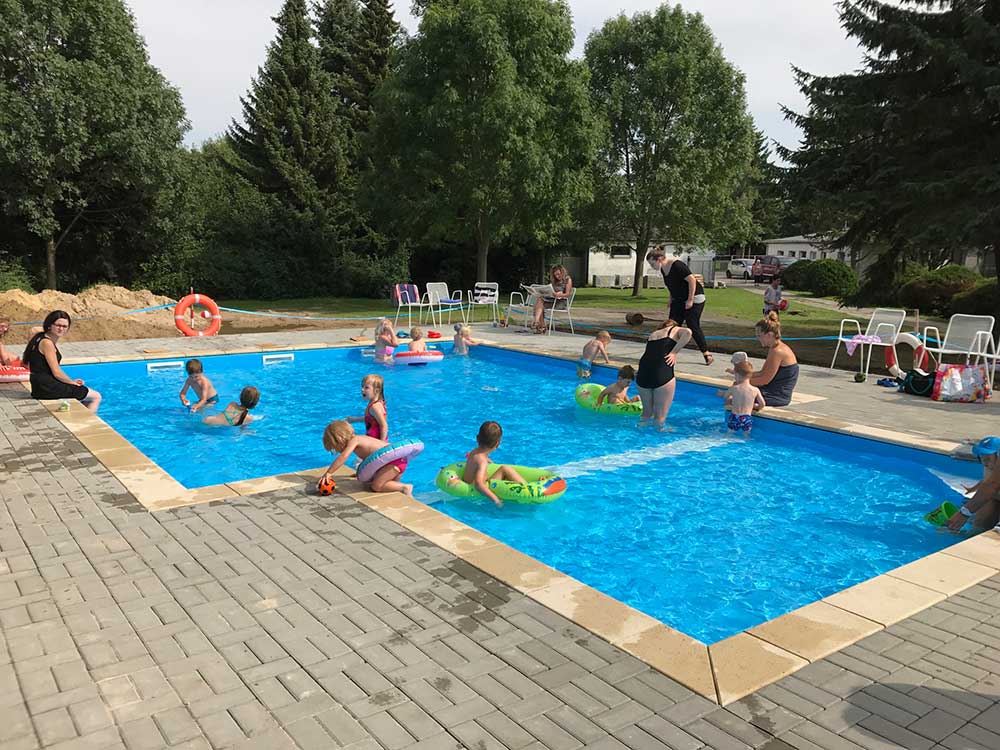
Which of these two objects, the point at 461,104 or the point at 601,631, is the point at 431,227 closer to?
the point at 461,104

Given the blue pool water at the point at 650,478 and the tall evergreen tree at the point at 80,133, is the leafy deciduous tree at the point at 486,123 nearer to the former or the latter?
the tall evergreen tree at the point at 80,133

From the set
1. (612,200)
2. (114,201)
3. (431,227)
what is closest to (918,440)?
(431,227)

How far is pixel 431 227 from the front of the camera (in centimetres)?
2469

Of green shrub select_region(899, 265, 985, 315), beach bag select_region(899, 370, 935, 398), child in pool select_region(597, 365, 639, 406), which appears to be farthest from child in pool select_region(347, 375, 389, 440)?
green shrub select_region(899, 265, 985, 315)

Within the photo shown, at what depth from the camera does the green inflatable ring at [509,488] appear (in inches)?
252

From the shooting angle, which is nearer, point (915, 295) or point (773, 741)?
point (773, 741)

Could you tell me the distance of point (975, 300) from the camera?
837 inches

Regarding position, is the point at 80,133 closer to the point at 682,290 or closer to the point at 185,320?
the point at 185,320

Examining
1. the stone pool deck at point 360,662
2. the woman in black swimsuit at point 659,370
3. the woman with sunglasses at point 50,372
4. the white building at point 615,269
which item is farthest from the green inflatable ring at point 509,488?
the white building at point 615,269

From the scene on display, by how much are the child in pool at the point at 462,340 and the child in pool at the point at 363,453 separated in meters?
8.87

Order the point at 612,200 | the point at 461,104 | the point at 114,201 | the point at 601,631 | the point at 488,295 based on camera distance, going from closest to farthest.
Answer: the point at 601,631 < the point at 488,295 < the point at 461,104 < the point at 114,201 < the point at 612,200

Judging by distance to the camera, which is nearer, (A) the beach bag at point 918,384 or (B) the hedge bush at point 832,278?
(A) the beach bag at point 918,384

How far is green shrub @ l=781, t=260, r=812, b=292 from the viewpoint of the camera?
34938 millimetres

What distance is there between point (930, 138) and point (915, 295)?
41.5ft
